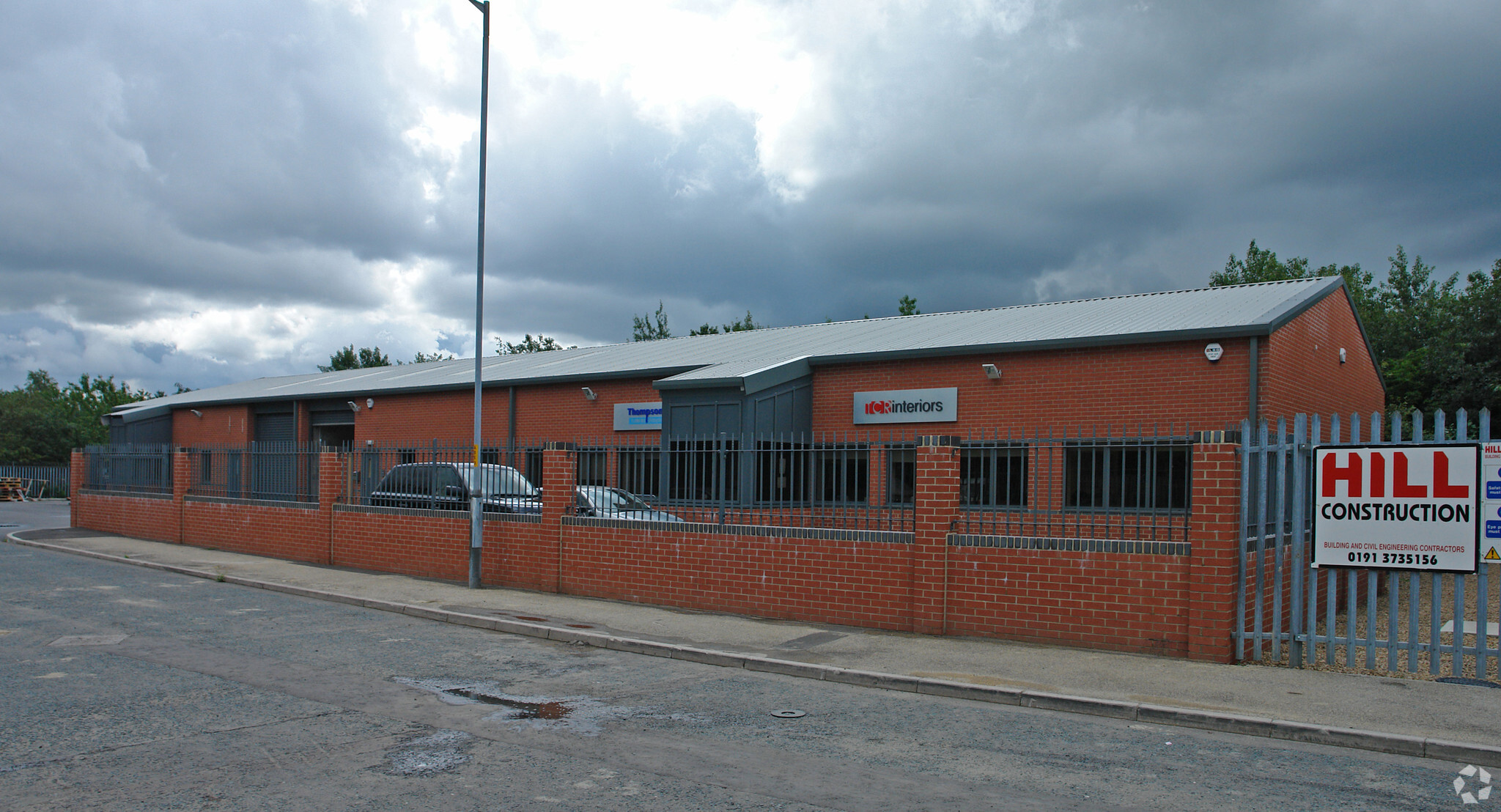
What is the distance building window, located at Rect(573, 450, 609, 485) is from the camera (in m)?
13.1

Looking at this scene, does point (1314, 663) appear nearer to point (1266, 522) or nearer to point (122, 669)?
point (1266, 522)

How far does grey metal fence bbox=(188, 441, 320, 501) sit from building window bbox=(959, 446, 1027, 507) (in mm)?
11732

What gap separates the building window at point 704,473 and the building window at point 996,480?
2.72 meters

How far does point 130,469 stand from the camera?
2355cm

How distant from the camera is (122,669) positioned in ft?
27.6

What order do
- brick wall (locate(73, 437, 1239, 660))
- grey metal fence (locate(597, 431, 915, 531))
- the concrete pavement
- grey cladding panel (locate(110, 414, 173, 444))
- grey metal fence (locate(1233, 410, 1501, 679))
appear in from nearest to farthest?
the concrete pavement, grey metal fence (locate(1233, 410, 1501, 679)), brick wall (locate(73, 437, 1239, 660)), grey metal fence (locate(597, 431, 915, 531)), grey cladding panel (locate(110, 414, 173, 444))

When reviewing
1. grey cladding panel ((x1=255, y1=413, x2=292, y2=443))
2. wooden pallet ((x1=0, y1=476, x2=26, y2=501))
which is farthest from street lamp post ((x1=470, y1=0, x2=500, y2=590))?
wooden pallet ((x1=0, y1=476, x2=26, y2=501))

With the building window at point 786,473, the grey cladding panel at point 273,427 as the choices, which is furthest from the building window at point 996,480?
the grey cladding panel at point 273,427

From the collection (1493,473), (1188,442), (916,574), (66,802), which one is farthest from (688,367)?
(66,802)

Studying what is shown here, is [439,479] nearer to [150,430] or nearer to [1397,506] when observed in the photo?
[1397,506]

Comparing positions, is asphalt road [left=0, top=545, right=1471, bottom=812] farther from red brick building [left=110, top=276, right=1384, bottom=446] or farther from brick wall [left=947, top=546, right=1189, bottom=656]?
red brick building [left=110, top=276, right=1384, bottom=446]

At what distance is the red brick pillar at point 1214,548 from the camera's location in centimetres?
881

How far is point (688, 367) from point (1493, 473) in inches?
604

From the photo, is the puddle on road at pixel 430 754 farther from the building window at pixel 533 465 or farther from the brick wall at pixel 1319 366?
the brick wall at pixel 1319 366
